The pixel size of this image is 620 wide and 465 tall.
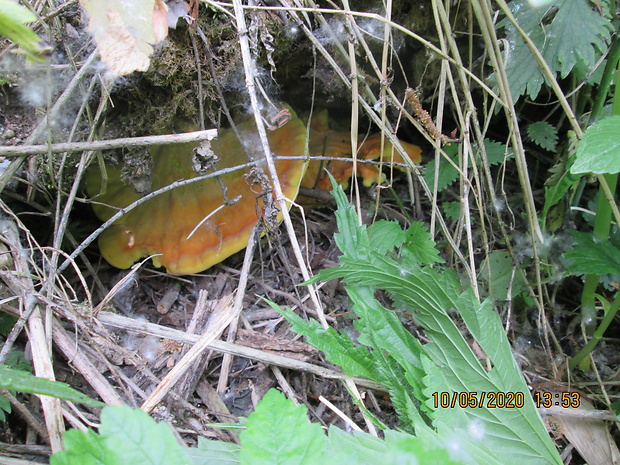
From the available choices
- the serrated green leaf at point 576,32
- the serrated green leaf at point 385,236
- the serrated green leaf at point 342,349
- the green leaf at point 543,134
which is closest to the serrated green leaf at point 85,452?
the serrated green leaf at point 342,349

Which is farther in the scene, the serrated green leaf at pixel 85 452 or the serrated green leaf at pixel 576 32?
the serrated green leaf at pixel 576 32

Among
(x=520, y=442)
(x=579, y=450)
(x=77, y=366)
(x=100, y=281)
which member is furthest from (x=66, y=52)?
(x=579, y=450)

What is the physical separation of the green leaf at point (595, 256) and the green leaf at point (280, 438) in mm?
1170

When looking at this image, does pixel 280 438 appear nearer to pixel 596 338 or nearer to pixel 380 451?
pixel 380 451

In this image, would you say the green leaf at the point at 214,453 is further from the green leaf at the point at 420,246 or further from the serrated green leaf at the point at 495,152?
the serrated green leaf at the point at 495,152

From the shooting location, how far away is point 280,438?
69cm

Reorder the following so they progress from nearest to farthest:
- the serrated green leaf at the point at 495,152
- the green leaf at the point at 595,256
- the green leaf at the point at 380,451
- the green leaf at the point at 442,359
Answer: the green leaf at the point at 380,451 < the green leaf at the point at 442,359 < the green leaf at the point at 595,256 < the serrated green leaf at the point at 495,152

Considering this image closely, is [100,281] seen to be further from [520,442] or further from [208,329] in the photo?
[520,442]

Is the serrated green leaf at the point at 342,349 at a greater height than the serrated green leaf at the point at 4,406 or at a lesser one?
lesser

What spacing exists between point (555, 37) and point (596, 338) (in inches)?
40.8

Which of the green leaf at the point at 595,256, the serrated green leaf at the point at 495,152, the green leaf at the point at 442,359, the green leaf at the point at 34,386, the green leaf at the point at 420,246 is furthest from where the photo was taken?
the serrated green leaf at the point at 495,152

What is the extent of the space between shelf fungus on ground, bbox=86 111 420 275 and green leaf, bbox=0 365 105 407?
847 mm

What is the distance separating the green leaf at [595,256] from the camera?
4.42ft

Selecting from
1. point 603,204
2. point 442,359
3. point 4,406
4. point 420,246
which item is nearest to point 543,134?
point 603,204
